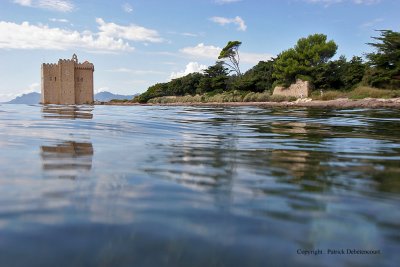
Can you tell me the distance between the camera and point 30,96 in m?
156

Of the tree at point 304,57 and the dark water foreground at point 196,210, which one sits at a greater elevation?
the tree at point 304,57

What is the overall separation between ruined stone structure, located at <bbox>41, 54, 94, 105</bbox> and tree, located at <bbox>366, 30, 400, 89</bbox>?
36.8 metres

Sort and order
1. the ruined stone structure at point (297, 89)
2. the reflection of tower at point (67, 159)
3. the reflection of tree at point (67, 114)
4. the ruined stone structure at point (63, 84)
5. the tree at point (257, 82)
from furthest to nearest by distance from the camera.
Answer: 1. the ruined stone structure at point (63, 84)
2. the tree at point (257, 82)
3. the ruined stone structure at point (297, 89)
4. the reflection of tree at point (67, 114)
5. the reflection of tower at point (67, 159)

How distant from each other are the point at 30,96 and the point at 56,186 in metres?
170

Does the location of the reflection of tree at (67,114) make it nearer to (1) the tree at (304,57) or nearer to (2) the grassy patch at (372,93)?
(2) the grassy patch at (372,93)

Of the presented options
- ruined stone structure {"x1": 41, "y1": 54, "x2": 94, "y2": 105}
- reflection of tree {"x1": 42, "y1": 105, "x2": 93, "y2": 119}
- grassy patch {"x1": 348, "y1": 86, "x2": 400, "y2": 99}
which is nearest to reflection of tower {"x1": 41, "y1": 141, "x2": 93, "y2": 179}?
reflection of tree {"x1": 42, "y1": 105, "x2": 93, "y2": 119}

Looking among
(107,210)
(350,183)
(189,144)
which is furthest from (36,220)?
(189,144)

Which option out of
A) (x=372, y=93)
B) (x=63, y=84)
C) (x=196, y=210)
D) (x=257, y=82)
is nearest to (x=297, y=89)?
(x=257, y=82)

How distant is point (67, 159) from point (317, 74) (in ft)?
95.0

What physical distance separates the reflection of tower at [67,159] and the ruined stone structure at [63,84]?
1921 inches

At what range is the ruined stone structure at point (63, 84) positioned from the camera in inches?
1993

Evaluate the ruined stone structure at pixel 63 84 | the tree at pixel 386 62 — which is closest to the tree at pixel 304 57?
the tree at pixel 386 62

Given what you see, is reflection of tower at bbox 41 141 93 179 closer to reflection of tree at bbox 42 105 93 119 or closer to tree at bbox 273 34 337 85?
reflection of tree at bbox 42 105 93 119

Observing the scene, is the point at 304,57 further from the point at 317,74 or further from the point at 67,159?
the point at 67,159
